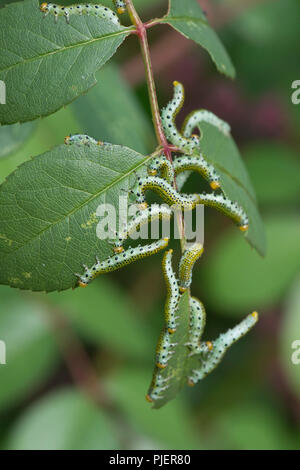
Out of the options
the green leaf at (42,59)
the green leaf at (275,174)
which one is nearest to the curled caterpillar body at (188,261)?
the green leaf at (42,59)

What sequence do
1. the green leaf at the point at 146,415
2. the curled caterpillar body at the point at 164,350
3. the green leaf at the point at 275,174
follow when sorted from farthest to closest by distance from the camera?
the green leaf at the point at 275,174
the green leaf at the point at 146,415
the curled caterpillar body at the point at 164,350

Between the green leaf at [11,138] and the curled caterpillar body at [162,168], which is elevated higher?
the green leaf at [11,138]

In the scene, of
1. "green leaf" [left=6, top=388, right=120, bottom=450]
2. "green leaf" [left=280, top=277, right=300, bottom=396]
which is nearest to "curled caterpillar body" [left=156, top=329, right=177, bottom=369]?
"green leaf" [left=6, top=388, right=120, bottom=450]

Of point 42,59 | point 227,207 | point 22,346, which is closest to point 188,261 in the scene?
point 227,207

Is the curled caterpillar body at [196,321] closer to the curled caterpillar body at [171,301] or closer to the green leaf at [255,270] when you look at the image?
the curled caterpillar body at [171,301]

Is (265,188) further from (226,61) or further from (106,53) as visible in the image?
(106,53)

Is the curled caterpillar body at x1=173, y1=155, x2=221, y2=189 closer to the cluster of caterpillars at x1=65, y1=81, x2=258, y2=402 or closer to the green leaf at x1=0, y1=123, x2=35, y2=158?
the cluster of caterpillars at x1=65, y1=81, x2=258, y2=402

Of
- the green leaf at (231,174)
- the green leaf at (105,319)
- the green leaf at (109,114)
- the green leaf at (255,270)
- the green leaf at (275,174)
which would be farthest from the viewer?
the green leaf at (275,174)

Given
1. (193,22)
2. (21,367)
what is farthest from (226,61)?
(21,367)
